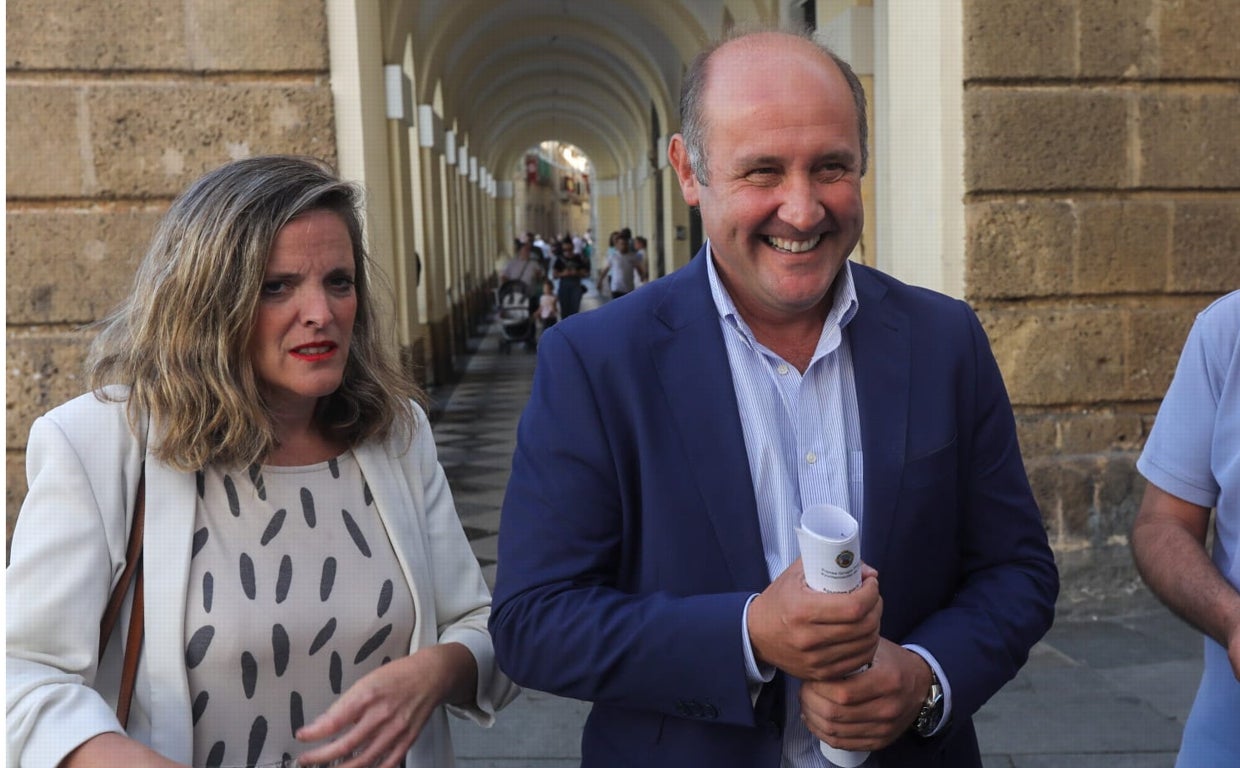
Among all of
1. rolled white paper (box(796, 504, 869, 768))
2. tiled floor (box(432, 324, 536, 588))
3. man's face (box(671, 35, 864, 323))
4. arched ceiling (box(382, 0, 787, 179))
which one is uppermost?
arched ceiling (box(382, 0, 787, 179))

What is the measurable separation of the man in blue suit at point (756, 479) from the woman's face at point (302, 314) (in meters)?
0.37

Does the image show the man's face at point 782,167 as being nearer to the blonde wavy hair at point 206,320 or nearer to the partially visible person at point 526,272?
the blonde wavy hair at point 206,320

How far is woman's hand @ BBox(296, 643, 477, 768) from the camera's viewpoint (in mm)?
1734

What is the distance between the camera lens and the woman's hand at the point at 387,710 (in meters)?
1.73

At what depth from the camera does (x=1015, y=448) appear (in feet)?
6.22

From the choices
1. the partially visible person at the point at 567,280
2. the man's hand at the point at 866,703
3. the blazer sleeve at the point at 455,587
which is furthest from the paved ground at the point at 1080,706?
the partially visible person at the point at 567,280

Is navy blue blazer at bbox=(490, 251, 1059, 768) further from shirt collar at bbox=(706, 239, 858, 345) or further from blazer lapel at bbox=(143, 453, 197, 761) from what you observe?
blazer lapel at bbox=(143, 453, 197, 761)

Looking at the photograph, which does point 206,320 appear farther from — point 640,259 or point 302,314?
point 640,259

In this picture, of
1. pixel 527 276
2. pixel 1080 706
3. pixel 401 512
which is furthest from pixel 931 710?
pixel 527 276

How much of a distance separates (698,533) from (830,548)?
31 centimetres

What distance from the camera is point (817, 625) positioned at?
1.47 m

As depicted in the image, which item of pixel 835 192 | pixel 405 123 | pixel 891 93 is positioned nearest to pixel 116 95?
pixel 891 93

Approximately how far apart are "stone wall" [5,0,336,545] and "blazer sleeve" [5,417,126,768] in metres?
3.06

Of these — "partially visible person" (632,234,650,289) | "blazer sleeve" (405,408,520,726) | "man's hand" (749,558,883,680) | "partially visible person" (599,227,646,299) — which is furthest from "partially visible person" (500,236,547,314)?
"man's hand" (749,558,883,680)
